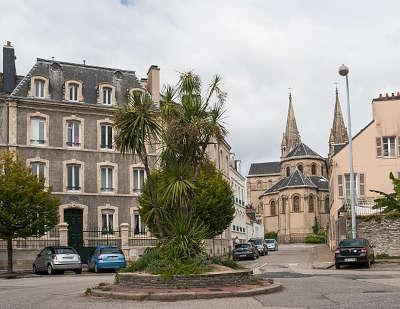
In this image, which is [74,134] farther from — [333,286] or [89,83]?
[333,286]

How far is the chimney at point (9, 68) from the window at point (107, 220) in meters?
10.4

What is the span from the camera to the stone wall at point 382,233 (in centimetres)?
3397

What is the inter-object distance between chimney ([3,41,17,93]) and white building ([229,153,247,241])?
2629 centimetres

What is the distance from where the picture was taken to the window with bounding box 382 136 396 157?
41.7 meters

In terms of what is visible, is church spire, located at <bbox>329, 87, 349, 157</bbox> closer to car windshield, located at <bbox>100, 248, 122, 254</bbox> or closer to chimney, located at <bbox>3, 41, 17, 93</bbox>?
chimney, located at <bbox>3, 41, 17, 93</bbox>

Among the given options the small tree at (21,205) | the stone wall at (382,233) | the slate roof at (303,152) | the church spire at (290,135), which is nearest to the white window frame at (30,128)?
the small tree at (21,205)

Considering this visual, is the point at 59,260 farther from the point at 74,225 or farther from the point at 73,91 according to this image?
the point at 73,91

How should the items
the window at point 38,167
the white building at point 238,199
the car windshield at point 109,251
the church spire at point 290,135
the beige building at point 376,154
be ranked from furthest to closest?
1. the church spire at point 290,135
2. the white building at point 238,199
3. the beige building at point 376,154
4. the window at point 38,167
5. the car windshield at point 109,251

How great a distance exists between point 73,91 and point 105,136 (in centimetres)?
382

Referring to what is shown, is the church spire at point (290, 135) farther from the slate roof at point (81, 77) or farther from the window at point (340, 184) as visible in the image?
the slate roof at point (81, 77)

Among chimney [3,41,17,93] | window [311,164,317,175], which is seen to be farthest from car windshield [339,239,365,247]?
→ window [311,164,317,175]

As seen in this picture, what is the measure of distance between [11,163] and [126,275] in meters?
17.0

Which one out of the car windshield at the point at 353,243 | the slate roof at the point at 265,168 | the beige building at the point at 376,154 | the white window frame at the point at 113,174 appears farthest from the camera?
the slate roof at the point at 265,168

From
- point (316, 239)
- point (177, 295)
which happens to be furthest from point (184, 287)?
point (316, 239)
